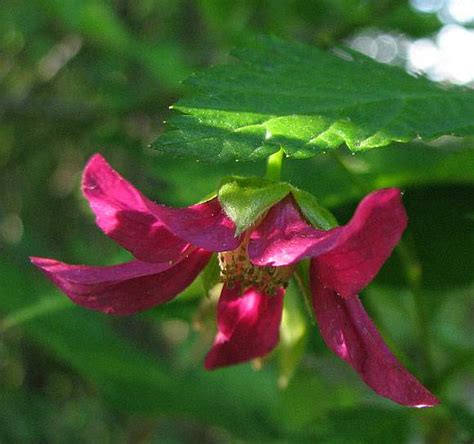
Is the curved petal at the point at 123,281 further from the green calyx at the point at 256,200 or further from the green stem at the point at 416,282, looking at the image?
the green stem at the point at 416,282

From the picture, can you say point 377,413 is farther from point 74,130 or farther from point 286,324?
point 74,130

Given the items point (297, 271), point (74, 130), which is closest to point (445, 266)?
point (297, 271)

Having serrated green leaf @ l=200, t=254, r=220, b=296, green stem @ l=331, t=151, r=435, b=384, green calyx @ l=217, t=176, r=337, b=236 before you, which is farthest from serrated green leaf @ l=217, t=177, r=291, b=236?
green stem @ l=331, t=151, r=435, b=384

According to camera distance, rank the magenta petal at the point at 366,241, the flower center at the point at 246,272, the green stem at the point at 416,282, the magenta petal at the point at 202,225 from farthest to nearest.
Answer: the green stem at the point at 416,282
the flower center at the point at 246,272
the magenta petal at the point at 202,225
the magenta petal at the point at 366,241

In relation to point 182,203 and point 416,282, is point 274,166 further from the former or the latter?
point 182,203

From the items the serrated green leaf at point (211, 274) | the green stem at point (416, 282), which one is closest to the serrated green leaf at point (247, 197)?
the serrated green leaf at point (211, 274)

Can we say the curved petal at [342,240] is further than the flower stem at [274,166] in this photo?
No
